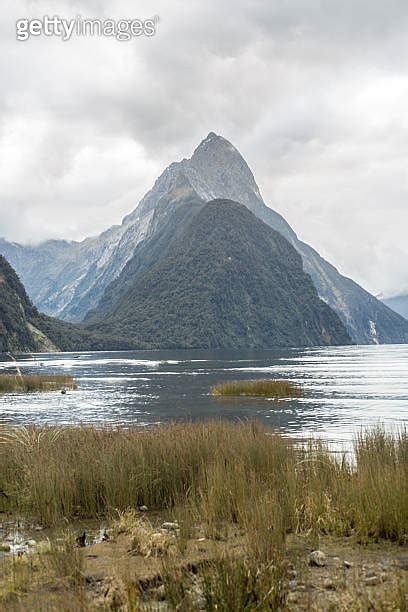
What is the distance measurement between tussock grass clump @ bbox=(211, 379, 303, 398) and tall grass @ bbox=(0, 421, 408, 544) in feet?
113

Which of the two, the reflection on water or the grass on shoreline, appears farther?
the reflection on water

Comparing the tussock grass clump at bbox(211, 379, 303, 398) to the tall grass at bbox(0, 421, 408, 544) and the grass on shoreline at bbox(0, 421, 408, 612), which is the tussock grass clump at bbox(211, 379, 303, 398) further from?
the tall grass at bbox(0, 421, 408, 544)

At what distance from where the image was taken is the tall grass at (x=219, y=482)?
9.44 meters

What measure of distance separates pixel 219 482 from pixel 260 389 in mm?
40951

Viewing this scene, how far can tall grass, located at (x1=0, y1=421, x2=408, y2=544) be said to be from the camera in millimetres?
9438

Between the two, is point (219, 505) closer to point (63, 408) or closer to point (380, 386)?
point (63, 408)

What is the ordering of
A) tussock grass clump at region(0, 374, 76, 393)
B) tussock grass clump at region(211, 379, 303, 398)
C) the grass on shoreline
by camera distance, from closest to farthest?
the grass on shoreline < tussock grass clump at region(211, 379, 303, 398) < tussock grass clump at region(0, 374, 76, 393)

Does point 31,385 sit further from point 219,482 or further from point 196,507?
point 219,482

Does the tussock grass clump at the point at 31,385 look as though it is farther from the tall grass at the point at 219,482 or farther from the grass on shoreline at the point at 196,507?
the tall grass at the point at 219,482

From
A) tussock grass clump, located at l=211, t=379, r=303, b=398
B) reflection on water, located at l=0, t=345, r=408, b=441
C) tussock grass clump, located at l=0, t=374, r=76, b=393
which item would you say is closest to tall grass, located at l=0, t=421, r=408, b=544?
reflection on water, located at l=0, t=345, r=408, b=441

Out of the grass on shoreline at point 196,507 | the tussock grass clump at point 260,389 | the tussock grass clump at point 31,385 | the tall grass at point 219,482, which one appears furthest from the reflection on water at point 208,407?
the grass on shoreline at point 196,507

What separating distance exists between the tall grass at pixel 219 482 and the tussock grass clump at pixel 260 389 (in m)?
34.4

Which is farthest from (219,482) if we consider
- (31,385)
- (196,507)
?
(31,385)

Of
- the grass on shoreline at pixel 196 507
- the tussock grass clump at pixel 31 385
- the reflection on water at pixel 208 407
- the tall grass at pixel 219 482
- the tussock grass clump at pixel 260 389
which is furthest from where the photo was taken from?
the tussock grass clump at pixel 31 385
